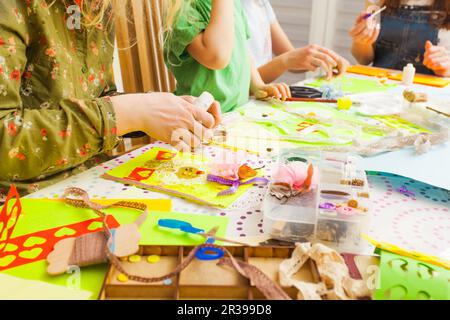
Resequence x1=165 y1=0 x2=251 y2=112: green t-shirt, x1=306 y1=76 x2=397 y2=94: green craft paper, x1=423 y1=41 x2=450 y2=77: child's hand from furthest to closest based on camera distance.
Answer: x1=423 y1=41 x2=450 y2=77: child's hand < x1=306 y1=76 x2=397 y2=94: green craft paper < x1=165 y1=0 x2=251 y2=112: green t-shirt

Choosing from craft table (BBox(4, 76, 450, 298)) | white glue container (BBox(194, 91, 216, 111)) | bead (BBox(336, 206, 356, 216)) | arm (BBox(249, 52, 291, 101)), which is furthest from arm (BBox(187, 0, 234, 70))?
bead (BBox(336, 206, 356, 216))

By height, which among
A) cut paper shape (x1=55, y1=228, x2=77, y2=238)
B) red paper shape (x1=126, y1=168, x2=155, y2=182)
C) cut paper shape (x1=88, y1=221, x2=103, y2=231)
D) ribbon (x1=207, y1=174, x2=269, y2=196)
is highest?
ribbon (x1=207, y1=174, x2=269, y2=196)

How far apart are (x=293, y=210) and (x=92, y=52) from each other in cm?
52

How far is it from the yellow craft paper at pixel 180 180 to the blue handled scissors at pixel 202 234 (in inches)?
2.8

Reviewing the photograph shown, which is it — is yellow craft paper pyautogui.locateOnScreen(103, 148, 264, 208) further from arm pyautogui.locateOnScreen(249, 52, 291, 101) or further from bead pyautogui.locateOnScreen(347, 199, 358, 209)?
arm pyautogui.locateOnScreen(249, 52, 291, 101)

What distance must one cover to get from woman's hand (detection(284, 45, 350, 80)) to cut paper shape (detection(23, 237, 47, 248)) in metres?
0.90

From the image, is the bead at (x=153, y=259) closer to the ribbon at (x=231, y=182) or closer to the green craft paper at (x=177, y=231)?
the green craft paper at (x=177, y=231)

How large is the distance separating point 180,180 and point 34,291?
27 centimetres

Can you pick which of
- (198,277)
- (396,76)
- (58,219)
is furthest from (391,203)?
(396,76)

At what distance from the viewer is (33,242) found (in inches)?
20.1

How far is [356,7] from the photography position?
83.3 inches

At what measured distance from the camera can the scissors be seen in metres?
0.45

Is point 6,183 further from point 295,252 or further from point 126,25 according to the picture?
point 126,25

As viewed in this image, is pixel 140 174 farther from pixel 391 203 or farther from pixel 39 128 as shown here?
pixel 391 203
